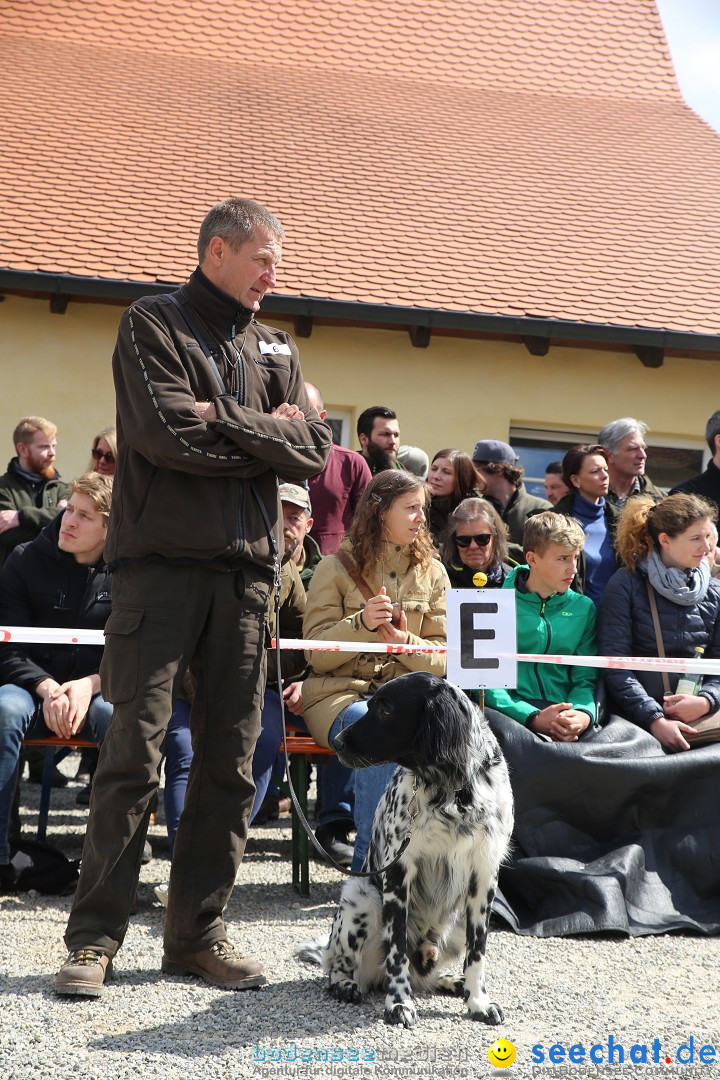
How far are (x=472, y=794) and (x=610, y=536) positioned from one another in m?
3.52

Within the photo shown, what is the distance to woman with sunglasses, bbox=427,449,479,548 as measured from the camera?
7539mm

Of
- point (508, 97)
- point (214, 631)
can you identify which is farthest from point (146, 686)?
point (508, 97)

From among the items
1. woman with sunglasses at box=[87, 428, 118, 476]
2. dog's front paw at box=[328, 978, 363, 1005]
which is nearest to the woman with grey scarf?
dog's front paw at box=[328, 978, 363, 1005]

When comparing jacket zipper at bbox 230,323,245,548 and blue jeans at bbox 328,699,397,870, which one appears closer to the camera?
jacket zipper at bbox 230,323,245,548

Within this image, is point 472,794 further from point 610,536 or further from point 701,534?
point 610,536

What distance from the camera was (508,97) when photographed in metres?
17.2

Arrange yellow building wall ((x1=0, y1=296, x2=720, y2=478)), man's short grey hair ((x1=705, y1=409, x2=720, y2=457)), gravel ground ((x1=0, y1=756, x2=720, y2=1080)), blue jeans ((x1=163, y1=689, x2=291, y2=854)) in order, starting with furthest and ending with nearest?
1. yellow building wall ((x1=0, y1=296, x2=720, y2=478))
2. man's short grey hair ((x1=705, y1=409, x2=720, y2=457))
3. blue jeans ((x1=163, y1=689, x2=291, y2=854))
4. gravel ground ((x1=0, y1=756, x2=720, y2=1080))

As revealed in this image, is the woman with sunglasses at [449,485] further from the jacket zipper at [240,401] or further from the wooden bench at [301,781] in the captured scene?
the jacket zipper at [240,401]

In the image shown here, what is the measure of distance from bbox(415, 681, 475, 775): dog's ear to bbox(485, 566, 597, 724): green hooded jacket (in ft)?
5.81

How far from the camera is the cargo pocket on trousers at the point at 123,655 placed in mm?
3992

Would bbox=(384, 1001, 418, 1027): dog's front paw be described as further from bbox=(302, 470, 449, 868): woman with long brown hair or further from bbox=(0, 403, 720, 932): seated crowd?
bbox=(302, 470, 449, 868): woman with long brown hair

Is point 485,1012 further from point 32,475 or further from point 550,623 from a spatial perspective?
point 32,475

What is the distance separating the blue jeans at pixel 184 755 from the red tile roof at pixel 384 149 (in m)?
7.20

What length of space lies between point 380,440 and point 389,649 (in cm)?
276
